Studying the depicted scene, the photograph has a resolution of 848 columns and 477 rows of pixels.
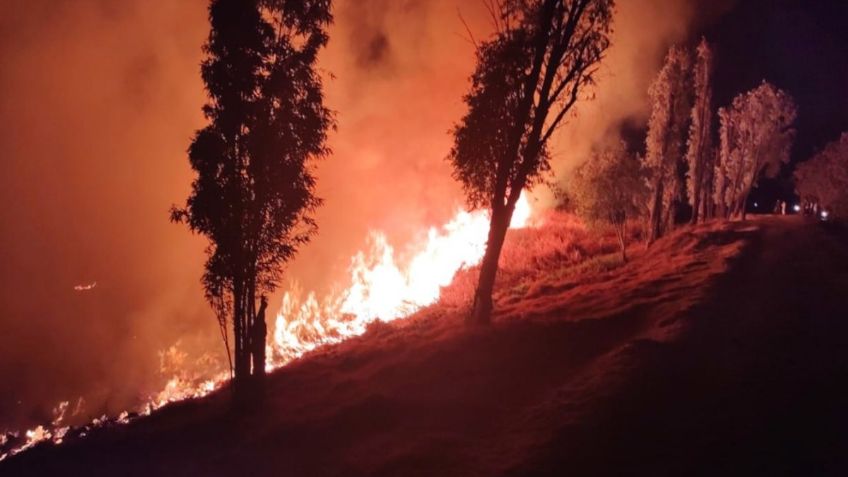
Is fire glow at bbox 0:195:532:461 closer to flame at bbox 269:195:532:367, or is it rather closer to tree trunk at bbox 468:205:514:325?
flame at bbox 269:195:532:367

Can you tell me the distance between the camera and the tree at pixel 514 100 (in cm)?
1716

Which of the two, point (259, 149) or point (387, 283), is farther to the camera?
point (387, 283)

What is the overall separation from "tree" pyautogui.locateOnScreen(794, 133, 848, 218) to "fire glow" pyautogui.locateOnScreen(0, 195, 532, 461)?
27.0 meters

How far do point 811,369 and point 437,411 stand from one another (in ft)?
22.6

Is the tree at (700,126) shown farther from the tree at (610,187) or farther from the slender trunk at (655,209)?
the tree at (610,187)

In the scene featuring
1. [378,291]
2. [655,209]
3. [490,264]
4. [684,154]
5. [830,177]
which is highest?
[684,154]

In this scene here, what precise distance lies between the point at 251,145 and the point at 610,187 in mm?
19392

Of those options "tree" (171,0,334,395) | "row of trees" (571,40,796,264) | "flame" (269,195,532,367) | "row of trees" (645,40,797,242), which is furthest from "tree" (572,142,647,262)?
"tree" (171,0,334,395)

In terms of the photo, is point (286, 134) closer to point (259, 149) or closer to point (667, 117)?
point (259, 149)

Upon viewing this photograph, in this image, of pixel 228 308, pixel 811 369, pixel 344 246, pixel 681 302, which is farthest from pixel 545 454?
pixel 344 246

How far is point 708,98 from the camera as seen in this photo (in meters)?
46.7

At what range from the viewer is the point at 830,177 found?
5369 centimetres

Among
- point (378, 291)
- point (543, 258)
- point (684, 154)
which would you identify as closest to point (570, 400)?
point (543, 258)

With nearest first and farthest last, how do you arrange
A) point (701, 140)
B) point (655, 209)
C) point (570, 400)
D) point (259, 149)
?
1. point (570, 400)
2. point (259, 149)
3. point (655, 209)
4. point (701, 140)
